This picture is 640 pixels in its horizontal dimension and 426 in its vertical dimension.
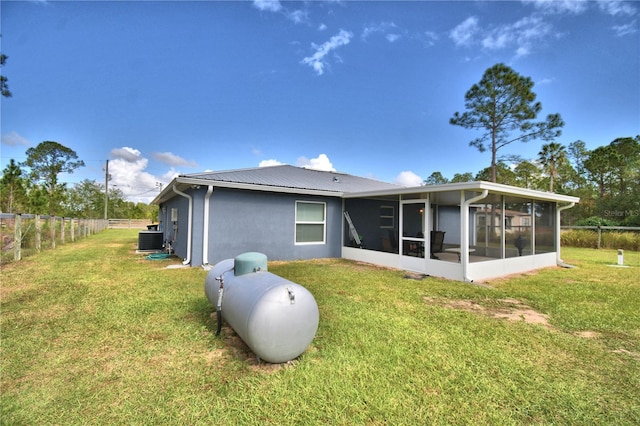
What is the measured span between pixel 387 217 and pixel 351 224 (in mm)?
1890

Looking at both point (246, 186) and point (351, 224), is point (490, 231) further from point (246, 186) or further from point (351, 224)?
point (246, 186)

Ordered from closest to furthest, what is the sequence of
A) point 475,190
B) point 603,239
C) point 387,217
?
point 475,190, point 387,217, point 603,239

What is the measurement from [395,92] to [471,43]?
4030 millimetres

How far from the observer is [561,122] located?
1877 centimetres

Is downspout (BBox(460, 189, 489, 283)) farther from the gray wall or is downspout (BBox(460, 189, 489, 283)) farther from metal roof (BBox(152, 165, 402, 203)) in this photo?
the gray wall

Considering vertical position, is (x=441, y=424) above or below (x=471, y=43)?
below

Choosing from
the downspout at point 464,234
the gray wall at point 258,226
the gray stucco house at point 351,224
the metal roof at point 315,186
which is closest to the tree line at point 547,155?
the metal roof at point 315,186

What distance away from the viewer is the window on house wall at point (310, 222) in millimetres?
9688

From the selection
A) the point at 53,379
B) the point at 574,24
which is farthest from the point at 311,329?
the point at 574,24

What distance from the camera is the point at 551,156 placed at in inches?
1094

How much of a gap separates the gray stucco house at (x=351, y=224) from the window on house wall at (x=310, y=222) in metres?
0.03

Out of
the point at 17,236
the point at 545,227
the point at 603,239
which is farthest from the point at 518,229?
the point at 17,236

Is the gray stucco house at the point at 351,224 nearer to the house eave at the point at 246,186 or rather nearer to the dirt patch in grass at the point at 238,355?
the house eave at the point at 246,186

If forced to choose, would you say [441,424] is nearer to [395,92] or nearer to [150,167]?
[395,92]
